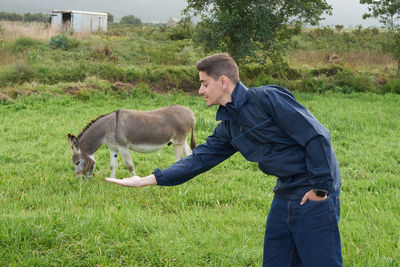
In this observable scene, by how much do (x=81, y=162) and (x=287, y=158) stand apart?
5004mm

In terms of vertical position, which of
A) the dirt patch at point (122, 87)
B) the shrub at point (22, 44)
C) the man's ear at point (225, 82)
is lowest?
the dirt patch at point (122, 87)

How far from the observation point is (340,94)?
1742 centimetres

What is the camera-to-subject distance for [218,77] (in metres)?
3.12

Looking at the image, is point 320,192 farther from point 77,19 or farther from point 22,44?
point 77,19

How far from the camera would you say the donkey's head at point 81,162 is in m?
7.06

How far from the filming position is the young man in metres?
2.81

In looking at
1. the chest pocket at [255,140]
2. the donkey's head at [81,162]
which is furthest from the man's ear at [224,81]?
the donkey's head at [81,162]

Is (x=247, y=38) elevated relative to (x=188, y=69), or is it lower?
elevated

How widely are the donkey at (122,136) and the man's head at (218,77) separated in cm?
443

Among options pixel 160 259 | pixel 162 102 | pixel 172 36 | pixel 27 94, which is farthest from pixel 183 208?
pixel 172 36

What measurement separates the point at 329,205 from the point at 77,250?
2.71m

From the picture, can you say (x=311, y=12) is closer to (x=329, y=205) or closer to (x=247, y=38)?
(x=247, y=38)

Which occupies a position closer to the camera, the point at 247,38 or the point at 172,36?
the point at 247,38

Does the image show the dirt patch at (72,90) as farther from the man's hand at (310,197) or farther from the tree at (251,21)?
the man's hand at (310,197)
